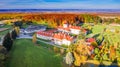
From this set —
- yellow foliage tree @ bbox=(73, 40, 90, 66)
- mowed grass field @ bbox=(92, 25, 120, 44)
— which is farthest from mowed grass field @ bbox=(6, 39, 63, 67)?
mowed grass field @ bbox=(92, 25, 120, 44)

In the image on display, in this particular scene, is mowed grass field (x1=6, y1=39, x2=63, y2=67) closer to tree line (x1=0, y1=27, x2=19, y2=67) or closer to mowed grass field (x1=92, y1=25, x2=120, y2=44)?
tree line (x1=0, y1=27, x2=19, y2=67)

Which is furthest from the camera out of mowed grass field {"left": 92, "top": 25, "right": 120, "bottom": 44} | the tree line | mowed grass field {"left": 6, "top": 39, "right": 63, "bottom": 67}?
mowed grass field {"left": 92, "top": 25, "right": 120, "bottom": 44}

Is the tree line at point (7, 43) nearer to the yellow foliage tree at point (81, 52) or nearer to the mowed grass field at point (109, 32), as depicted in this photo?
the yellow foliage tree at point (81, 52)

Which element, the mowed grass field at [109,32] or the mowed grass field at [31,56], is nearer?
the mowed grass field at [31,56]

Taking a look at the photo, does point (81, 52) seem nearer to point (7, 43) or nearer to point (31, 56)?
point (31, 56)

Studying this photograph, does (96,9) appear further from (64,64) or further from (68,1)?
(64,64)

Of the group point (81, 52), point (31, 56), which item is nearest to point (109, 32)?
point (81, 52)

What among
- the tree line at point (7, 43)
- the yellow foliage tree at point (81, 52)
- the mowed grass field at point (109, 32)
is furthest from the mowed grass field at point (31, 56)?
the mowed grass field at point (109, 32)

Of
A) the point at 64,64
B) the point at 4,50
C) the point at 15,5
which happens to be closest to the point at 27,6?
the point at 15,5
